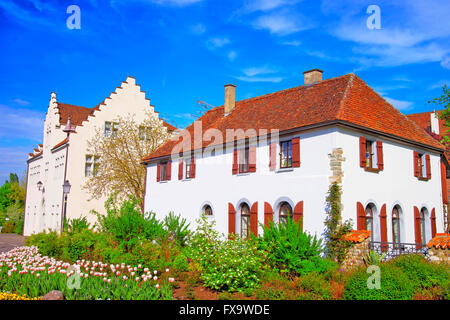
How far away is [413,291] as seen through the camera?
10406 mm

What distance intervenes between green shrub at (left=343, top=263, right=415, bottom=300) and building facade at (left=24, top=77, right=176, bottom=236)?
2203 cm

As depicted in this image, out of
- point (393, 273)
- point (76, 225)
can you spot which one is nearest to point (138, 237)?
point (76, 225)

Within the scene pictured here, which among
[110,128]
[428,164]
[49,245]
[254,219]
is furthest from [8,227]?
[428,164]

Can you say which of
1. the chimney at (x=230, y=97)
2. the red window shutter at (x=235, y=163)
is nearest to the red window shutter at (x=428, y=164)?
the red window shutter at (x=235, y=163)

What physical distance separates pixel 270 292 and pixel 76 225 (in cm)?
1312

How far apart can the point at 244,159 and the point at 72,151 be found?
53.9 feet

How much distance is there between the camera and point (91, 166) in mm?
30781

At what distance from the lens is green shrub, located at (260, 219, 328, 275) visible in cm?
1295

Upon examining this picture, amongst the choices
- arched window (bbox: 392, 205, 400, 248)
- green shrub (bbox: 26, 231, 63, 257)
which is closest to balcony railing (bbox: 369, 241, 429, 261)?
arched window (bbox: 392, 205, 400, 248)

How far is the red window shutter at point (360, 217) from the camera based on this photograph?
15.6 meters

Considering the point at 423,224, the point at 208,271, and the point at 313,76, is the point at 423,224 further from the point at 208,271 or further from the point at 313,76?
the point at 208,271

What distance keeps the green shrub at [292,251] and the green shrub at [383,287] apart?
8.00 ft

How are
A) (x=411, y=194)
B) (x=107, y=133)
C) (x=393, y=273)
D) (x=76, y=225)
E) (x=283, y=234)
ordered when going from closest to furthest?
1. (x=393, y=273)
2. (x=283, y=234)
3. (x=411, y=194)
4. (x=76, y=225)
5. (x=107, y=133)
